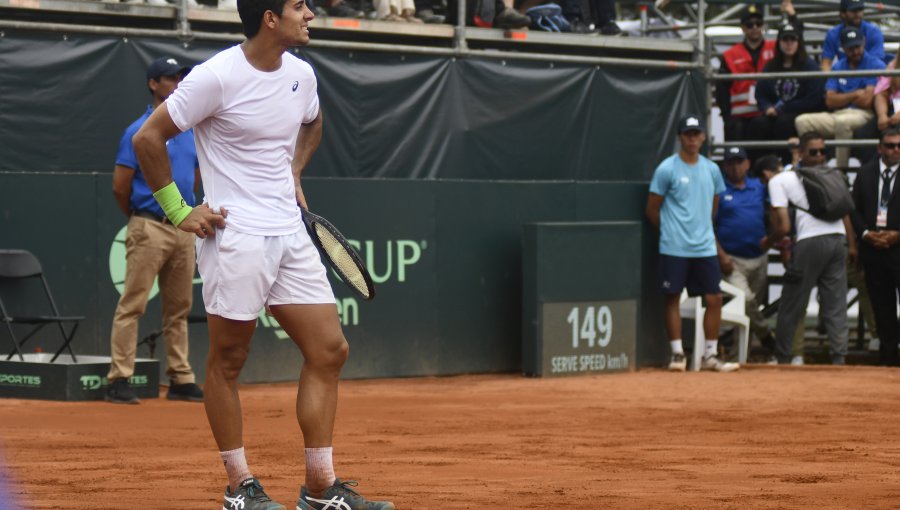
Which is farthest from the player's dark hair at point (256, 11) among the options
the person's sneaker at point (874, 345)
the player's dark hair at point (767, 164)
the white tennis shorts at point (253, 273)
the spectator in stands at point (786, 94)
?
the person's sneaker at point (874, 345)

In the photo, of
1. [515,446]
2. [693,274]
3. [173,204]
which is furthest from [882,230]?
[173,204]

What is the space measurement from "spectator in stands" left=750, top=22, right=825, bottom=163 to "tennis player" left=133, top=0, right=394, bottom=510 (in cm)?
977

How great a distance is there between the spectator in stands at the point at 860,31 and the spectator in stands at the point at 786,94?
27 cm

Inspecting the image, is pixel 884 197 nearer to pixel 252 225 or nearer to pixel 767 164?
pixel 767 164

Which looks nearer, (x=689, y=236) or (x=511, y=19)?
(x=689, y=236)

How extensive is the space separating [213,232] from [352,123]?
694 cm

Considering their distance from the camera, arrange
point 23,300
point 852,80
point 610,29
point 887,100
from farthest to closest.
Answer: point 610,29, point 852,80, point 887,100, point 23,300

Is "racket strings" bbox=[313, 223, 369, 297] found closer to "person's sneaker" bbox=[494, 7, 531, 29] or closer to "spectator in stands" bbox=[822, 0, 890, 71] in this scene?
"person's sneaker" bbox=[494, 7, 531, 29]

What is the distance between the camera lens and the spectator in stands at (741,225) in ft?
46.5

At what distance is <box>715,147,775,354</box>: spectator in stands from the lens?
1419 cm

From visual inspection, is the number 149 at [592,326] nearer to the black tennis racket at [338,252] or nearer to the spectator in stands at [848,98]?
the spectator in stands at [848,98]

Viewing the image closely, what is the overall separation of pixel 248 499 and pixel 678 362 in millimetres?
8418

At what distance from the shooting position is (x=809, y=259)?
13508 millimetres

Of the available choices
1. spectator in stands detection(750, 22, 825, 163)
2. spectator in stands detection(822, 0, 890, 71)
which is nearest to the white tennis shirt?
spectator in stands detection(750, 22, 825, 163)
